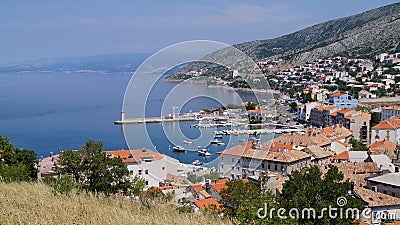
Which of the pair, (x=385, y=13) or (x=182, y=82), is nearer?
(x=182, y=82)

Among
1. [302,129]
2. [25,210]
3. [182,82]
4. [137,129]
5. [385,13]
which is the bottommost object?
[302,129]

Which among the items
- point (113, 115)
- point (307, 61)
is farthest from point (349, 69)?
point (113, 115)

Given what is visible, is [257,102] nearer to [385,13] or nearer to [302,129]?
[302,129]

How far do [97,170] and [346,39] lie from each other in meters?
42.9

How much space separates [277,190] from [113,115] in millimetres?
24636

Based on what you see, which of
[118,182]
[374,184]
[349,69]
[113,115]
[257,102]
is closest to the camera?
[257,102]

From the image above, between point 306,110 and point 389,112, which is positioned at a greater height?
point 389,112

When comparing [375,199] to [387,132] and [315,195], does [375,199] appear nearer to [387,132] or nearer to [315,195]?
[315,195]

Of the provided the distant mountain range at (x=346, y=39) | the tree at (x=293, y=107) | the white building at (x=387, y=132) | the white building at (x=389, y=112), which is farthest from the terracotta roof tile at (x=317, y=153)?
the distant mountain range at (x=346, y=39)

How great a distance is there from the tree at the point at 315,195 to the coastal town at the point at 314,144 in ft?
1.34

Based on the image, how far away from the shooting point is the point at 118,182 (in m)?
5.73

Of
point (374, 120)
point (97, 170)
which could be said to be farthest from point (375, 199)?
point (374, 120)

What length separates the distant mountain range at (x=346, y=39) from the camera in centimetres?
3906

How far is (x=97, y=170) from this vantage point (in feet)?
18.6
